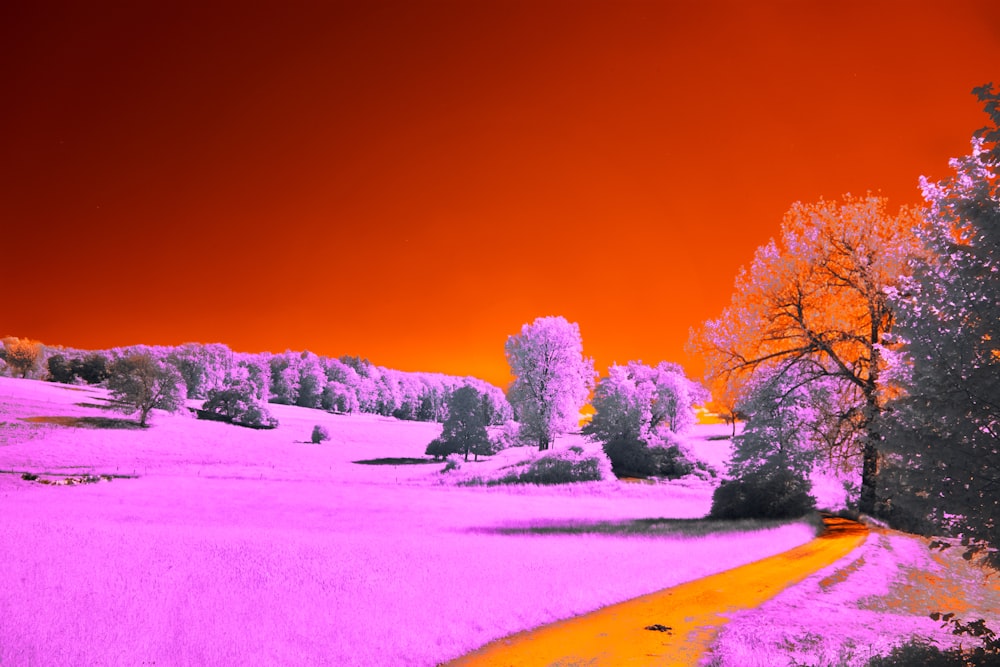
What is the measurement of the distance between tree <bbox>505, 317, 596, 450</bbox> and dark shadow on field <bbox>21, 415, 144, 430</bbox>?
3950 cm

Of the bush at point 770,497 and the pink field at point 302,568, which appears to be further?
the bush at point 770,497

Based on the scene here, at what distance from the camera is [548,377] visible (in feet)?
183

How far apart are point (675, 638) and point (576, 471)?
31486 mm

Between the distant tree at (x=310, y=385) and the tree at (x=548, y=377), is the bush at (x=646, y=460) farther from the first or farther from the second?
the distant tree at (x=310, y=385)

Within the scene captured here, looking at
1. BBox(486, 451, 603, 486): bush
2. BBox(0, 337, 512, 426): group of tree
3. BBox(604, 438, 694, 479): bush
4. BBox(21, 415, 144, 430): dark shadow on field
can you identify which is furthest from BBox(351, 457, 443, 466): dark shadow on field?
BBox(21, 415, 144, 430): dark shadow on field

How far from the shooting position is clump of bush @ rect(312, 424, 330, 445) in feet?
241

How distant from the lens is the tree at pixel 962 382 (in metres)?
6.86

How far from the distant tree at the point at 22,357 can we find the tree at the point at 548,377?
96093 mm

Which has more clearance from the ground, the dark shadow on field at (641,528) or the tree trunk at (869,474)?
the tree trunk at (869,474)

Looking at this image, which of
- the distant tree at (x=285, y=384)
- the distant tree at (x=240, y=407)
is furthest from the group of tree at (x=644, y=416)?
the distant tree at (x=285, y=384)

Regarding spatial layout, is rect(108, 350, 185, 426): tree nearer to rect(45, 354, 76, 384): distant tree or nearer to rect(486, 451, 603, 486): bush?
rect(486, 451, 603, 486): bush

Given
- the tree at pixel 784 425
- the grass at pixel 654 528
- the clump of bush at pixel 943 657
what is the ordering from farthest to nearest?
the tree at pixel 784 425, the grass at pixel 654 528, the clump of bush at pixel 943 657

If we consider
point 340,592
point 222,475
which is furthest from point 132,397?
point 340,592

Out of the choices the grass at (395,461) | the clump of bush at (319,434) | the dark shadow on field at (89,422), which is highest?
the dark shadow on field at (89,422)
